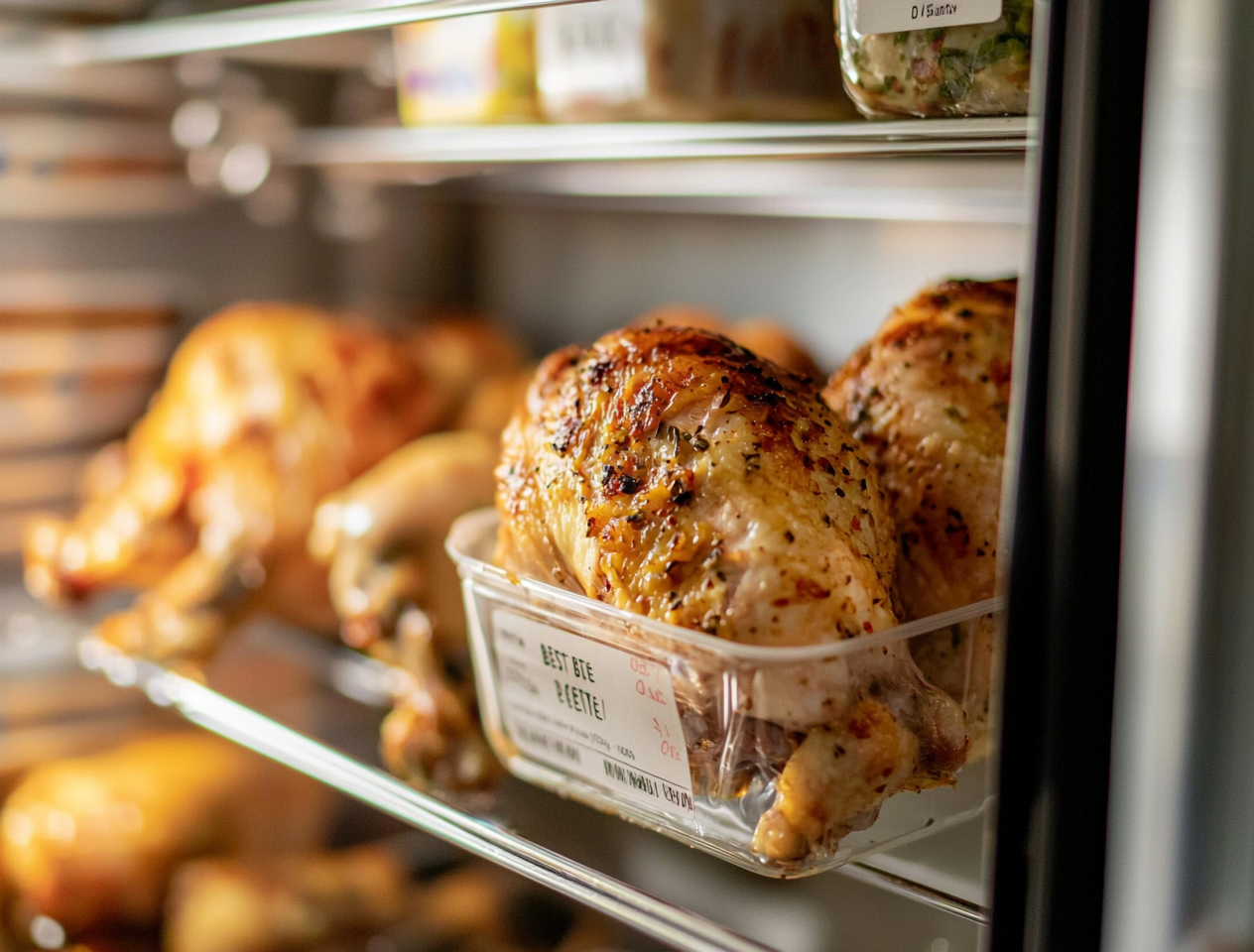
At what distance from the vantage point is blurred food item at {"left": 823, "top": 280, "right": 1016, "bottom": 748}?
0.63m

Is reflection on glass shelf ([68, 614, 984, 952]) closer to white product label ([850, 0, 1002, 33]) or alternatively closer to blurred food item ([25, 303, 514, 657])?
blurred food item ([25, 303, 514, 657])

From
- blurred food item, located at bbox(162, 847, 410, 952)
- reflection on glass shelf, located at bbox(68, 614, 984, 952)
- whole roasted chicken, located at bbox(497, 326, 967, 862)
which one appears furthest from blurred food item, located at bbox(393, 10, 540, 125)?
blurred food item, located at bbox(162, 847, 410, 952)

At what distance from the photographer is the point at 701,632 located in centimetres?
58

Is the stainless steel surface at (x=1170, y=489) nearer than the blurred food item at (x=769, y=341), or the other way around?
the blurred food item at (x=769, y=341)

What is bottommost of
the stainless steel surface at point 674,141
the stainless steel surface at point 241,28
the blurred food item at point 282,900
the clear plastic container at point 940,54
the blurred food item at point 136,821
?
the blurred food item at point 282,900

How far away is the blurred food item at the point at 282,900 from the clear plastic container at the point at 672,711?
65 cm

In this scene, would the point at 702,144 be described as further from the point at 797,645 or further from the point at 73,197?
the point at 73,197

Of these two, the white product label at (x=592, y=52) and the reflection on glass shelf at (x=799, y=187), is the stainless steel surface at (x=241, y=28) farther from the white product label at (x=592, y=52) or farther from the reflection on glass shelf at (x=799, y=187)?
the reflection on glass shelf at (x=799, y=187)

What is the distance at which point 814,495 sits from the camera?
0.60 meters

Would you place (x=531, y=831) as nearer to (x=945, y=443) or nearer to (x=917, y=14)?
(x=945, y=443)

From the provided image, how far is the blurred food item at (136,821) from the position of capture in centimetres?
123

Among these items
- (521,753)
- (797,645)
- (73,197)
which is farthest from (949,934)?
(73,197)

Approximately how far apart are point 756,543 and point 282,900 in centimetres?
92

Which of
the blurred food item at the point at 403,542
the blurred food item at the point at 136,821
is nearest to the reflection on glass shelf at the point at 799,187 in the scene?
the blurred food item at the point at 403,542
